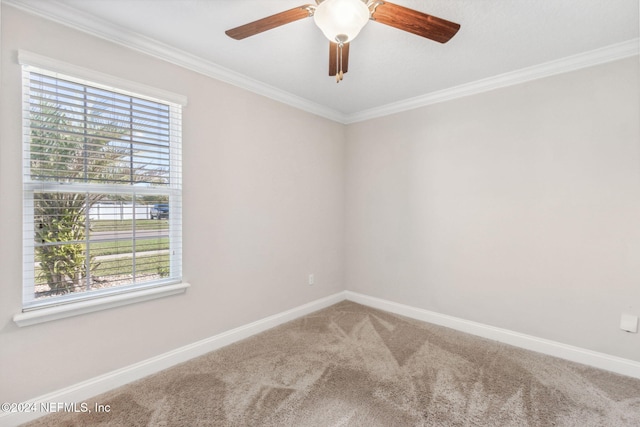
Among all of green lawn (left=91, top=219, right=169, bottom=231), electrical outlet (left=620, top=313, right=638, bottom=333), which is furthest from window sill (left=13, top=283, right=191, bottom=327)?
electrical outlet (left=620, top=313, right=638, bottom=333)

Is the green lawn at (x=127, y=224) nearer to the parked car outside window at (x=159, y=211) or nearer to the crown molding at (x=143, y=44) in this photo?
the parked car outside window at (x=159, y=211)

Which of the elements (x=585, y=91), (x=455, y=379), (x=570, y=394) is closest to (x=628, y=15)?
(x=585, y=91)

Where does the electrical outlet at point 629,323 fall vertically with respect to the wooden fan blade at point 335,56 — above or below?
below

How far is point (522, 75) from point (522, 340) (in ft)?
7.34

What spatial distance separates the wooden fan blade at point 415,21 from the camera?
129 centimetres

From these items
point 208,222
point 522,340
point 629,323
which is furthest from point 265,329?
point 629,323

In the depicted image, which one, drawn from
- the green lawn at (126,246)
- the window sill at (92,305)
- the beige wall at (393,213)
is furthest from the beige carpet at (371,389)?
the green lawn at (126,246)

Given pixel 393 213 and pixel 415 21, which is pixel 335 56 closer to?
pixel 415 21

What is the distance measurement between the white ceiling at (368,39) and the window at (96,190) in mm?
397

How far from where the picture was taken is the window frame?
5.41ft

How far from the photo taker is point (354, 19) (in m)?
1.24

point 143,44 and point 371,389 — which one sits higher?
Result: point 143,44

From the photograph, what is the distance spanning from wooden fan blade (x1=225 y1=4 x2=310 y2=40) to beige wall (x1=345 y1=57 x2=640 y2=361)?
204 cm

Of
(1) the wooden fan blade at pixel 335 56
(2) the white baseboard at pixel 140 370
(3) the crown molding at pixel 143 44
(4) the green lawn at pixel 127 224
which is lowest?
(2) the white baseboard at pixel 140 370
